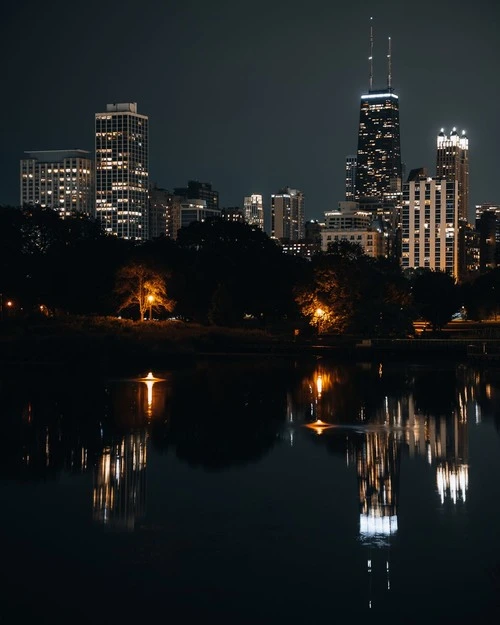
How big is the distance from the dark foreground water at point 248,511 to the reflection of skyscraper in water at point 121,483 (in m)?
0.08

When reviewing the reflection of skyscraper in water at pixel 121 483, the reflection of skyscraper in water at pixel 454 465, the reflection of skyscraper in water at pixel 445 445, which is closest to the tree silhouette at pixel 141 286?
the reflection of skyscraper in water at pixel 445 445

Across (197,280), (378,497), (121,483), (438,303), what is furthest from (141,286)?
(378,497)

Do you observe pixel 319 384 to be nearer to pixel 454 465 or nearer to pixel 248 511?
pixel 454 465

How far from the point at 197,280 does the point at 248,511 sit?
2681 inches

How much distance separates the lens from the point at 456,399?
42.2m

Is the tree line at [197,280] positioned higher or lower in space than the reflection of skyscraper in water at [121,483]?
higher

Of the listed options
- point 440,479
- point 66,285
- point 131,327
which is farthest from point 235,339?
point 440,479

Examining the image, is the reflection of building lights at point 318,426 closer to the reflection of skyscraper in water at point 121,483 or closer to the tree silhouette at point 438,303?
the reflection of skyscraper in water at point 121,483

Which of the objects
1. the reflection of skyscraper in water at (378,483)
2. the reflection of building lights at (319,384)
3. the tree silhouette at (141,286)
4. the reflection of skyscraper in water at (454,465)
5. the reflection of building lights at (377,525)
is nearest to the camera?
the reflection of building lights at (377,525)

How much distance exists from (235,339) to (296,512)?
50222 millimetres

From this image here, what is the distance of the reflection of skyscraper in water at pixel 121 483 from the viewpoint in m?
21.0

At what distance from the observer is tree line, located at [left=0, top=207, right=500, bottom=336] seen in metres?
80.9

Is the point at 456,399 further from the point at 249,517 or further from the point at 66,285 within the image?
the point at 66,285

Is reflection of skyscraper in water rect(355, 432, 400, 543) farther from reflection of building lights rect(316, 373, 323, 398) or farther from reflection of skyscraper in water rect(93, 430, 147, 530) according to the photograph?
reflection of building lights rect(316, 373, 323, 398)
